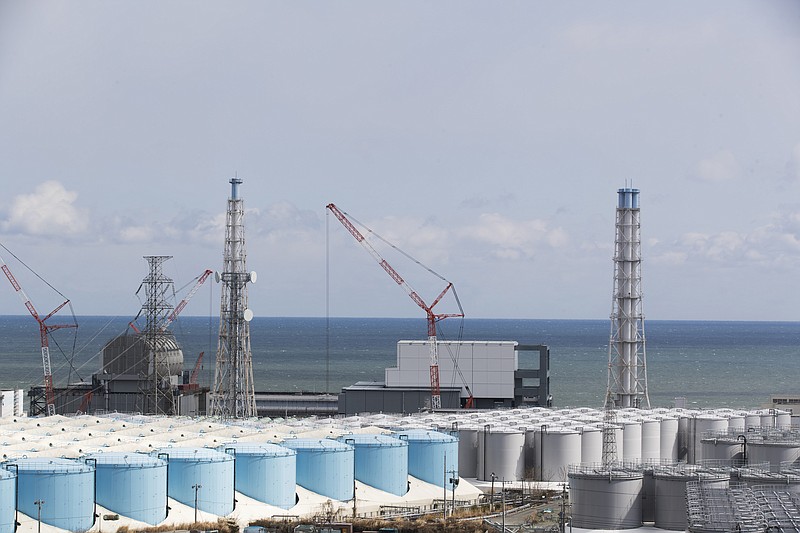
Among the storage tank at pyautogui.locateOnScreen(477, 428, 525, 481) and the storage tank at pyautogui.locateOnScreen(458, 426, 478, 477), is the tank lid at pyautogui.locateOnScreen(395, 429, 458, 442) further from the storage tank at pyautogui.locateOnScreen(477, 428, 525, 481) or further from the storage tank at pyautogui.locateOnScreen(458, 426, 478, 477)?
the storage tank at pyautogui.locateOnScreen(477, 428, 525, 481)

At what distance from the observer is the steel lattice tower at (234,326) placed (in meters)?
70.7

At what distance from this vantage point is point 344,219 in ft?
318

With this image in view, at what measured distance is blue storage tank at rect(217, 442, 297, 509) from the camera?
4681 centimetres

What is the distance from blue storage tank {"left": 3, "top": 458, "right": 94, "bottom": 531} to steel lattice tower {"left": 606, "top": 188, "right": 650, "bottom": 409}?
1562 inches

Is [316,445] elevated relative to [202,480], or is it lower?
elevated

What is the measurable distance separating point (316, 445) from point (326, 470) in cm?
116

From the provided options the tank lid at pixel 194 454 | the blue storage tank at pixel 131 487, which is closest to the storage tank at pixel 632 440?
the tank lid at pixel 194 454

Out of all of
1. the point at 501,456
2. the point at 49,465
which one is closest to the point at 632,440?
the point at 501,456

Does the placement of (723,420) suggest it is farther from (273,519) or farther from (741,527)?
(741,527)

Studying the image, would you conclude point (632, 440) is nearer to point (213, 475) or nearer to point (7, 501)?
point (213, 475)

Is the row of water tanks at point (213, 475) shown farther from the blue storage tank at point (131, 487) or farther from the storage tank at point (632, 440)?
the storage tank at point (632, 440)

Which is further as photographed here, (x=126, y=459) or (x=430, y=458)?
(x=430, y=458)

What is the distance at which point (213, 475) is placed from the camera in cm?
4497

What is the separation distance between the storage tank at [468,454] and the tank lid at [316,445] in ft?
26.2
